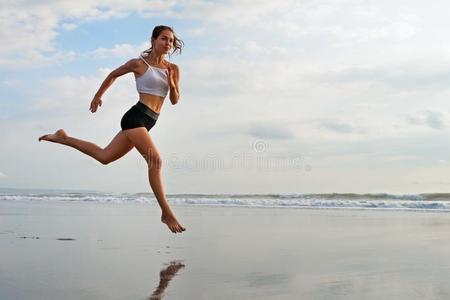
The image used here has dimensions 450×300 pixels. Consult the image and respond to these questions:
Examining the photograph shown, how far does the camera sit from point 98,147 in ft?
18.5

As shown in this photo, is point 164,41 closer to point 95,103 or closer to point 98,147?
point 95,103

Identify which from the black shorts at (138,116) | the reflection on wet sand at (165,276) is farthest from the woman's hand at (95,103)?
the reflection on wet sand at (165,276)

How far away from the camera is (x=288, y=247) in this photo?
7.61 meters

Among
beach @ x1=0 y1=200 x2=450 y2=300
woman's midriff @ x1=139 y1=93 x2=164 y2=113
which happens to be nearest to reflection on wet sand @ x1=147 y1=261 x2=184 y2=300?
beach @ x1=0 y1=200 x2=450 y2=300

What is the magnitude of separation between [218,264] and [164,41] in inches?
94.4

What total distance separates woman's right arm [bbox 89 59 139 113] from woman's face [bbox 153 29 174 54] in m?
0.24

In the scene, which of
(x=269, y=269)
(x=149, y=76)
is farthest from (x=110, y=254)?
(x=149, y=76)

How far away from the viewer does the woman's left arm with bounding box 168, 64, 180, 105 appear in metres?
5.21

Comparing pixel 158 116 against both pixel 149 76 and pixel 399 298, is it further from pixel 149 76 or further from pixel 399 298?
pixel 399 298

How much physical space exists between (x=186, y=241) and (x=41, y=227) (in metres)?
3.37

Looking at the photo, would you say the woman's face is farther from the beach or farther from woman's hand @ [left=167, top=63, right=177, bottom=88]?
the beach

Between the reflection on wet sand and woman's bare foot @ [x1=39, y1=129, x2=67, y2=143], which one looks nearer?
the reflection on wet sand

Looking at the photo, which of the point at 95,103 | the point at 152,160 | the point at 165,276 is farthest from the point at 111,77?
the point at 165,276

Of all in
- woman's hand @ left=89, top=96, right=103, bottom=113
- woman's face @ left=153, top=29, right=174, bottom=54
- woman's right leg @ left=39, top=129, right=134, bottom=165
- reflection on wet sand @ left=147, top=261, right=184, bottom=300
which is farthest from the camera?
woman's right leg @ left=39, top=129, right=134, bottom=165
